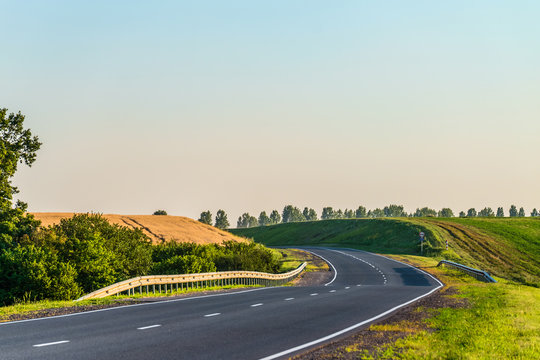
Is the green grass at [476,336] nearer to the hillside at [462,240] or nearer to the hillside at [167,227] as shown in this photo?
the hillside at [462,240]

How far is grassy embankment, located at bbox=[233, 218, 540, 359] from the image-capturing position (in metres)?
11.9

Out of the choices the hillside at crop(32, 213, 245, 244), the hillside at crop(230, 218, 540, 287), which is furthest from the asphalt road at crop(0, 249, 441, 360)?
the hillside at crop(32, 213, 245, 244)

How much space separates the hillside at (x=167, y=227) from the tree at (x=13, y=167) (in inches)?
747

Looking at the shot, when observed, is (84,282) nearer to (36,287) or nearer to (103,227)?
(36,287)

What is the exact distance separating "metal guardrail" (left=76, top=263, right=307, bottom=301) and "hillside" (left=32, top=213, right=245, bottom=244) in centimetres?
1825

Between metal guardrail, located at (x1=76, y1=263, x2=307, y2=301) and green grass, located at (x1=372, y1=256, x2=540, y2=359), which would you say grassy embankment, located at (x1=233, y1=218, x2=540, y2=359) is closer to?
green grass, located at (x1=372, y1=256, x2=540, y2=359)

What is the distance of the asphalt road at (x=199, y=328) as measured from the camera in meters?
10.9

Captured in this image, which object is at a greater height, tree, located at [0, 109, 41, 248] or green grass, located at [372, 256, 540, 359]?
tree, located at [0, 109, 41, 248]

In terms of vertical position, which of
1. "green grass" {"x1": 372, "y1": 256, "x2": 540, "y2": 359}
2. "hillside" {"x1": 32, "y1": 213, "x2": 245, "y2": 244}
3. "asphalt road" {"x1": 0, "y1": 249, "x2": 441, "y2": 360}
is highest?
"hillside" {"x1": 32, "y1": 213, "x2": 245, "y2": 244}

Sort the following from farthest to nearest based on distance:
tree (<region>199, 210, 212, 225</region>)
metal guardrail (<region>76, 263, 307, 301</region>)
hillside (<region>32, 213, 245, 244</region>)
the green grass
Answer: tree (<region>199, 210, 212, 225</region>) < hillside (<region>32, 213, 245, 244</region>) < metal guardrail (<region>76, 263, 307, 301</region>) < the green grass

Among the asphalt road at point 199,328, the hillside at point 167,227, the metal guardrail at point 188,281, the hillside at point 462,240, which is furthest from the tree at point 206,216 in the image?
the asphalt road at point 199,328

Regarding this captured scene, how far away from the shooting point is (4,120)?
4044 cm

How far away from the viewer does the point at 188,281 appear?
94.5 feet

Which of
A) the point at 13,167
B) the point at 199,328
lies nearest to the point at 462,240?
the point at 13,167
